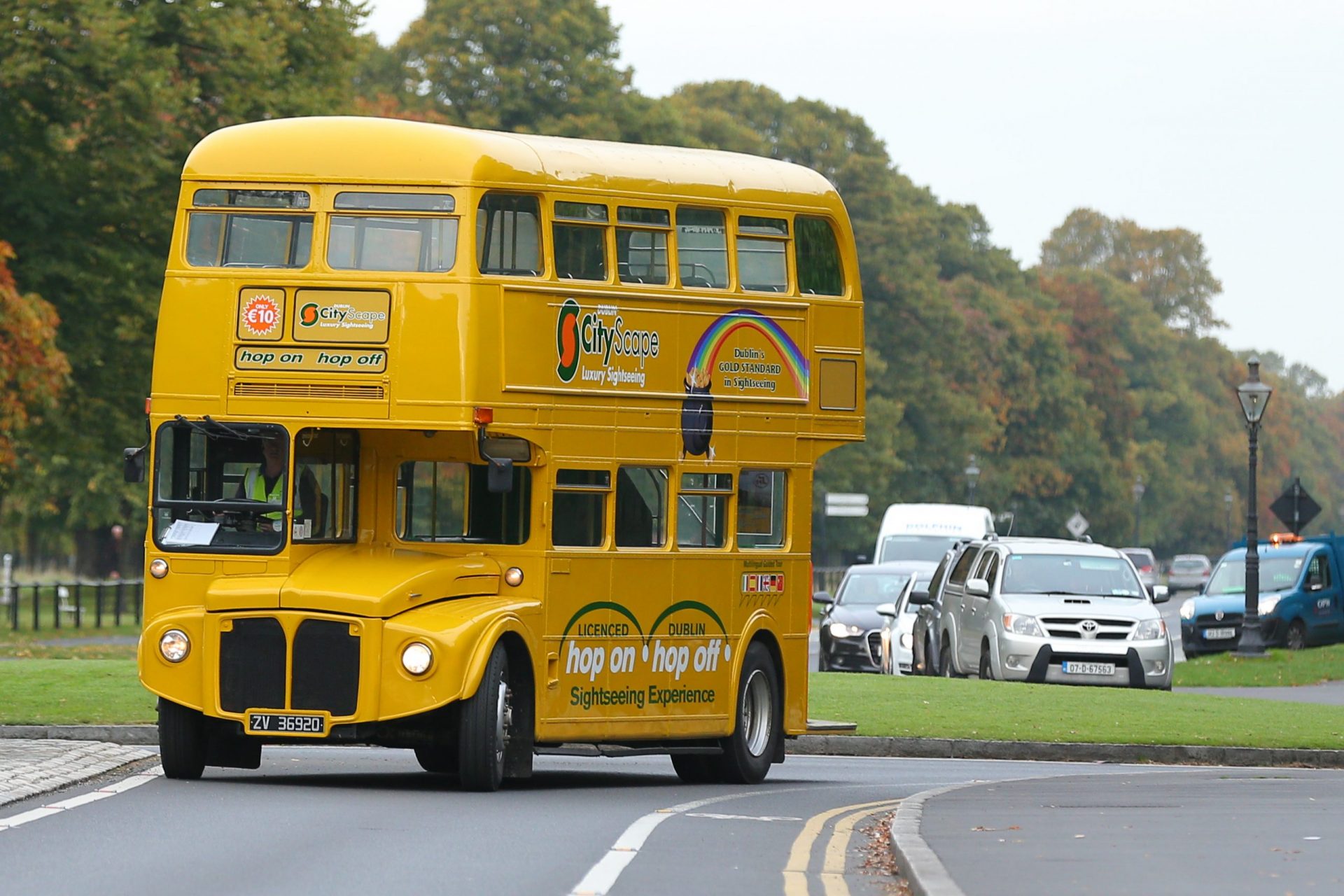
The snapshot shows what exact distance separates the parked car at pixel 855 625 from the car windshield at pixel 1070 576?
223 inches

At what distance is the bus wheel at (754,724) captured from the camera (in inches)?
736

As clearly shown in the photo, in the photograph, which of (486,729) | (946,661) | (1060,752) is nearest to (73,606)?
(946,661)

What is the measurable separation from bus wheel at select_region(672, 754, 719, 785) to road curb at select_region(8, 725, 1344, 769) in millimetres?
4021

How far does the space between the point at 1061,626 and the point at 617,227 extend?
530 inches

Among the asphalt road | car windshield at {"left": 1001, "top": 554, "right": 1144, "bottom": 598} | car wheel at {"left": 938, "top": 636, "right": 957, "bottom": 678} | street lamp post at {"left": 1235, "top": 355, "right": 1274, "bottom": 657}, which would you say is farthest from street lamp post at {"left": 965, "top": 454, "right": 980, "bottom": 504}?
the asphalt road

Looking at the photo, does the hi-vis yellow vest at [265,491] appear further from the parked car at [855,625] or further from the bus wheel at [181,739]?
the parked car at [855,625]

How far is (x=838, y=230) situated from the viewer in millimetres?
19672

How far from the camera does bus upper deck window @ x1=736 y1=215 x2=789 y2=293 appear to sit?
61.3 ft

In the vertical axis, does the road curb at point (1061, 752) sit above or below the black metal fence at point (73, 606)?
above

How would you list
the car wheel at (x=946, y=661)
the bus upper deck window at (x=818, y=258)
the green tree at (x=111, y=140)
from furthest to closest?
the green tree at (x=111, y=140)
the car wheel at (x=946, y=661)
the bus upper deck window at (x=818, y=258)

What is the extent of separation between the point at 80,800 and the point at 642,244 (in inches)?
213

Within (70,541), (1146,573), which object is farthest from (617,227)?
(1146,573)

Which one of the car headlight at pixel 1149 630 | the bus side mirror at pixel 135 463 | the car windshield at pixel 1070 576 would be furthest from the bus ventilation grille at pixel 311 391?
the car headlight at pixel 1149 630

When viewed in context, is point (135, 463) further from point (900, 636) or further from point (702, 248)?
point (900, 636)
